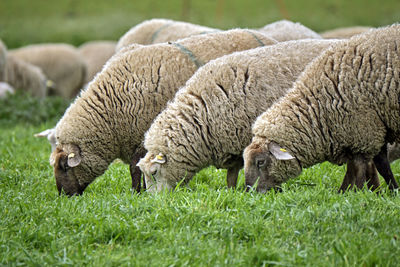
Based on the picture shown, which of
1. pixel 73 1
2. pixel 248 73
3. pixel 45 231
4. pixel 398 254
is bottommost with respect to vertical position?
pixel 73 1

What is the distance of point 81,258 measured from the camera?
365 centimetres

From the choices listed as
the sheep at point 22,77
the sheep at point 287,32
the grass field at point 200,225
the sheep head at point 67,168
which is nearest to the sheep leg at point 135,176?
the grass field at point 200,225

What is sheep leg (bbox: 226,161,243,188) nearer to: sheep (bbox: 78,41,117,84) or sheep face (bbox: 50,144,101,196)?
sheep face (bbox: 50,144,101,196)

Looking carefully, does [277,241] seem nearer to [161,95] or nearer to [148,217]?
[148,217]

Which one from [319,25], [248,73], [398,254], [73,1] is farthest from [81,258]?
[73,1]

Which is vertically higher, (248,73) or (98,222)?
(248,73)

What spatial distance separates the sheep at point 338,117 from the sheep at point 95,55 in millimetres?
13287

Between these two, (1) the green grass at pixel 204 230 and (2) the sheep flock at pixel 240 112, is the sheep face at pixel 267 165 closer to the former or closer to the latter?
(2) the sheep flock at pixel 240 112

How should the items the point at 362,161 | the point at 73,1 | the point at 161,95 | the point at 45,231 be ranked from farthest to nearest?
1. the point at 73,1
2. the point at 161,95
3. the point at 362,161
4. the point at 45,231

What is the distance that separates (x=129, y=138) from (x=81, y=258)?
106 inches

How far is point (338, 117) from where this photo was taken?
197 inches

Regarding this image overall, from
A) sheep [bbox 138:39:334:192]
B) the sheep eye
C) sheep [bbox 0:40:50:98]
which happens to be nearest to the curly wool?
the sheep eye

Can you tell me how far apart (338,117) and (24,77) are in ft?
39.5

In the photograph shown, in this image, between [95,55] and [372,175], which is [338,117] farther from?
[95,55]
